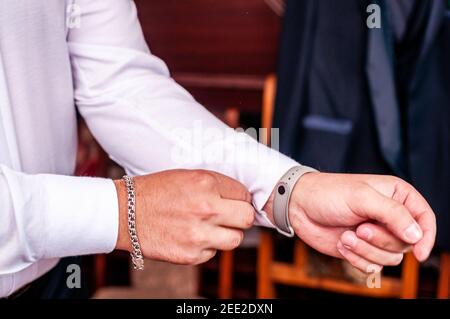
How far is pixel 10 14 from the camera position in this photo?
1.97ft

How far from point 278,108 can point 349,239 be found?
778mm

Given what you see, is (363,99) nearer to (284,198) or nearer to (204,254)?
(284,198)

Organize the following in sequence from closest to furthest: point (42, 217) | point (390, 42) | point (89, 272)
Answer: point (42, 217) < point (390, 42) < point (89, 272)

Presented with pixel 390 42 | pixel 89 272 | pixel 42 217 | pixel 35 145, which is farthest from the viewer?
pixel 89 272

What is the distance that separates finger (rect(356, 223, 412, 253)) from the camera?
551 millimetres

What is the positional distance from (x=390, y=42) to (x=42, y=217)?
892 mm

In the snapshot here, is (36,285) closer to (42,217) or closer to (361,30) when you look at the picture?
(42,217)

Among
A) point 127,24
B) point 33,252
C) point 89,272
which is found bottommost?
point 89,272

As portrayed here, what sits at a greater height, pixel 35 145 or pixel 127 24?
pixel 127 24

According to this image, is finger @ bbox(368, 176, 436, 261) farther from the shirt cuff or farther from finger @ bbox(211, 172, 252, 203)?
the shirt cuff

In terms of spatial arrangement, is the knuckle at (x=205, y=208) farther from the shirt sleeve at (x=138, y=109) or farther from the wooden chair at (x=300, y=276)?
the wooden chair at (x=300, y=276)

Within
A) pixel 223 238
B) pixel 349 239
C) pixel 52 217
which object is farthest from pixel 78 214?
pixel 349 239

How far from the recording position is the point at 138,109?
694 millimetres

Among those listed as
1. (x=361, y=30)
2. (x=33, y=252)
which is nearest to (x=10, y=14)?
(x=33, y=252)
